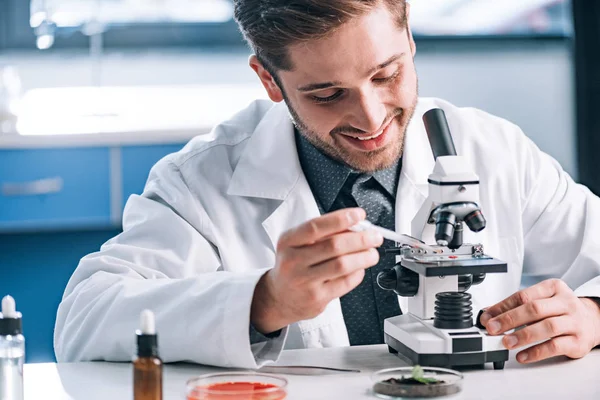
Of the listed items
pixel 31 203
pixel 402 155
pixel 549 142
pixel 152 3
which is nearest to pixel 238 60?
pixel 152 3

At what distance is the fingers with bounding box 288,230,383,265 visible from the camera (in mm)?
1433

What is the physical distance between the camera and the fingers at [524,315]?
1.61 meters

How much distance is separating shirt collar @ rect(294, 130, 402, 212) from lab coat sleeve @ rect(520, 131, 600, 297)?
0.34 meters

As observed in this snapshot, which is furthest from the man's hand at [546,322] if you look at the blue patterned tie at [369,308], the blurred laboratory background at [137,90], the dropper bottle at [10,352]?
the blurred laboratory background at [137,90]

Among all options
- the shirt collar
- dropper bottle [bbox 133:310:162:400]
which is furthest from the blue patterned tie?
dropper bottle [bbox 133:310:162:400]

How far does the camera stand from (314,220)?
1.42 m

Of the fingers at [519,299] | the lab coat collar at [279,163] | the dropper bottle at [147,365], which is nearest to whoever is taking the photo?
the dropper bottle at [147,365]

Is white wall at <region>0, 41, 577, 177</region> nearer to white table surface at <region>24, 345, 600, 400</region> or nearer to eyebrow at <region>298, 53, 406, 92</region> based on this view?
eyebrow at <region>298, 53, 406, 92</region>

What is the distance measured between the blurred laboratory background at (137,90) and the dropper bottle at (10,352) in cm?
217

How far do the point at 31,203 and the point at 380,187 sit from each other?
5.99 feet

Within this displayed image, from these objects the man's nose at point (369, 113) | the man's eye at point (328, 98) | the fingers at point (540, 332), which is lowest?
the fingers at point (540, 332)

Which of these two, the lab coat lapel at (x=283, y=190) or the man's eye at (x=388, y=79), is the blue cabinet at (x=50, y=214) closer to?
the lab coat lapel at (x=283, y=190)

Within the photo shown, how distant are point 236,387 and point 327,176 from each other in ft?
2.59

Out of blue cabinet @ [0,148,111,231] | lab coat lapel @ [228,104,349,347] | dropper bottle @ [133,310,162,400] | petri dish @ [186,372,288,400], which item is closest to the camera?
dropper bottle @ [133,310,162,400]
